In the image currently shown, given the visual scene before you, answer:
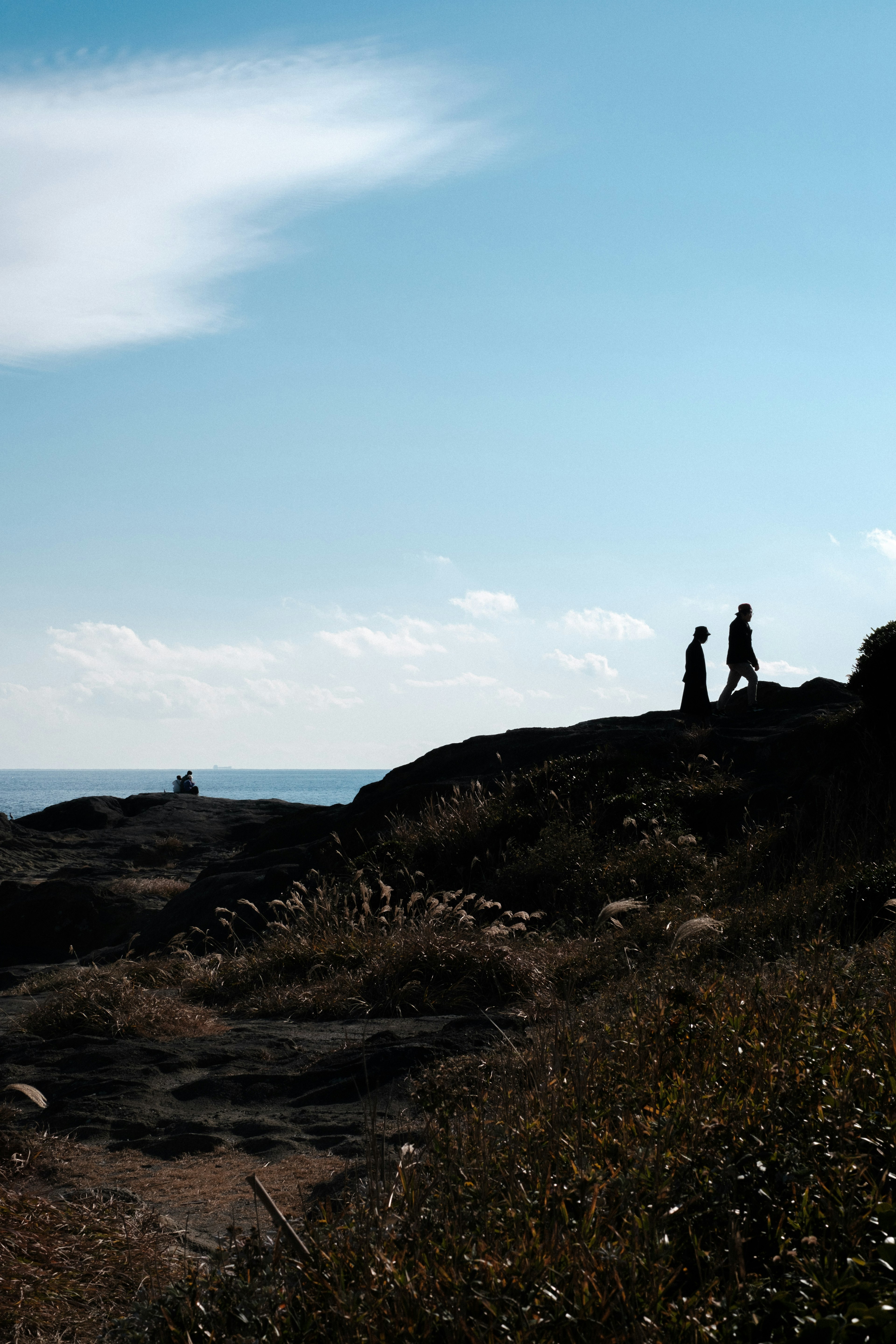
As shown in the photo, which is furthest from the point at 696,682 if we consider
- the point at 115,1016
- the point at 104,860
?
the point at 104,860

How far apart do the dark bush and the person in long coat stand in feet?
14.2

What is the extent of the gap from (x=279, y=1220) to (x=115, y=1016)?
5687 millimetres

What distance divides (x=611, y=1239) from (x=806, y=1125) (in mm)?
777

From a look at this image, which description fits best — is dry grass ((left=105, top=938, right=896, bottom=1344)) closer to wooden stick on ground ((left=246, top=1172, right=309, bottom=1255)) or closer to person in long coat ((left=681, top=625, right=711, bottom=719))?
wooden stick on ground ((left=246, top=1172, right=309, bottom=1255))

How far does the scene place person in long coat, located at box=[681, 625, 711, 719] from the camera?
18156 mm

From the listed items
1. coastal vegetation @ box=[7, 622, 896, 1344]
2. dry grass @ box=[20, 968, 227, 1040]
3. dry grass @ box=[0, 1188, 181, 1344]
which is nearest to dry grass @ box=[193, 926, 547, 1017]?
coastal vegetation @ box=[7, 622, 896, 1344]

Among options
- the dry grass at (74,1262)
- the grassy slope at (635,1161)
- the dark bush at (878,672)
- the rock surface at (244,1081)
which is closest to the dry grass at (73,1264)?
the dry grass at (74,1262)

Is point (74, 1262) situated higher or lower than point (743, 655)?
lower

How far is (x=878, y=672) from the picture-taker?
13547mm

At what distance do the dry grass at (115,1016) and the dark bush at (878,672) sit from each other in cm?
951

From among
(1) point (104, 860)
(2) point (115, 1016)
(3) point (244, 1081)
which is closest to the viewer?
(3) point (244, 1081)

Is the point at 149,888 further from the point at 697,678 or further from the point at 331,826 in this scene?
the point at 697,678

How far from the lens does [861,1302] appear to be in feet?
7.93

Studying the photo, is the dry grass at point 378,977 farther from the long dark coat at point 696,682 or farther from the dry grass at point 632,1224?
the long dark coat at point 696,682
